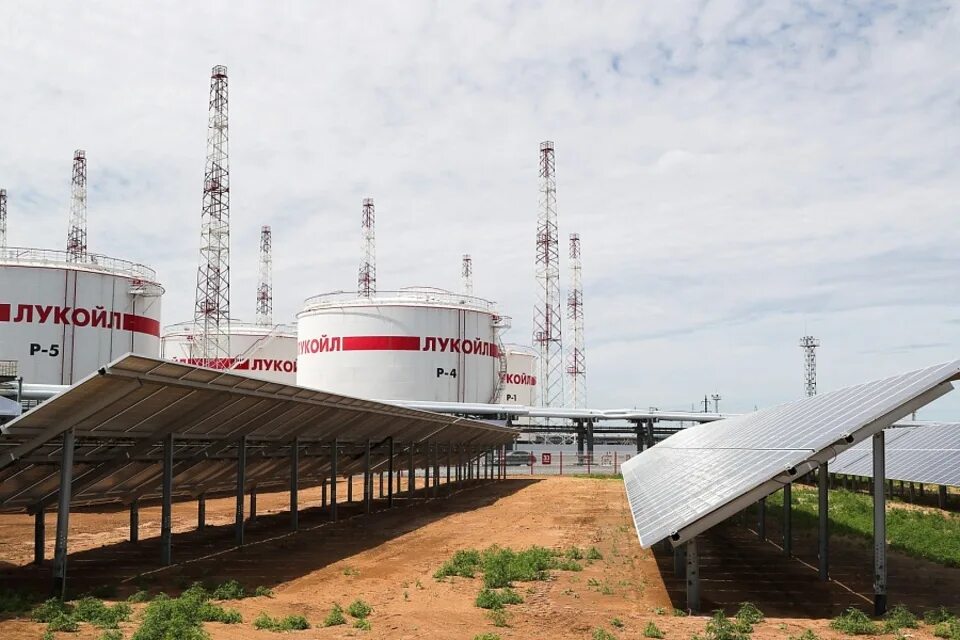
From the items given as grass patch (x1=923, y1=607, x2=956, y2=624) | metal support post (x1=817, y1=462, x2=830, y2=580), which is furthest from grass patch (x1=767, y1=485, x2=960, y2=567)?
grass patch (x1=923, y1=607, x2=956, y2=624)

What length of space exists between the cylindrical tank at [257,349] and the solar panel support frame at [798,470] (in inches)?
3069

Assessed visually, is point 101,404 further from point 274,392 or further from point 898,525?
point 898,525

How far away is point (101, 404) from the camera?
16.0 metres

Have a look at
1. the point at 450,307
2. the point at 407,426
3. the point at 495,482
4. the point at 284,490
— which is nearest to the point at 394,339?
the point at 450,307

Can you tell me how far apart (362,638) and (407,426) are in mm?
24326

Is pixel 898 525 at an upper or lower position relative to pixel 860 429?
lower

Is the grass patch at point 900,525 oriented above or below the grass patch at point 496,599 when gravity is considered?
below

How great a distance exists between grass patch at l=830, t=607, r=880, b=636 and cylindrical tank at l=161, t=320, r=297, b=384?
256ft

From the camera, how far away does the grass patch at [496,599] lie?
1584 cm

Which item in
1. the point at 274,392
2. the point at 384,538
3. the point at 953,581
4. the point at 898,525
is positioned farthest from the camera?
the point at 898,525

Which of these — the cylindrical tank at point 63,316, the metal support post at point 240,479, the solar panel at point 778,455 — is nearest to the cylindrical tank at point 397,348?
the cylindrical tank at point 63,316

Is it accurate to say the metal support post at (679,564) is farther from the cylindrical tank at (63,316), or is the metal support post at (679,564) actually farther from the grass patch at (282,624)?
the cylindrical tank at (63,316)

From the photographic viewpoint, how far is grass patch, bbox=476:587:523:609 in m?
15.8

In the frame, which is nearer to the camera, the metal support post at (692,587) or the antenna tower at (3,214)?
the metal support post at (692,587)
